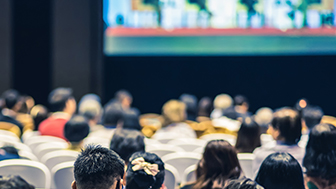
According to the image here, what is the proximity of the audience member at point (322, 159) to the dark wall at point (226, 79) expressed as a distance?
762cm

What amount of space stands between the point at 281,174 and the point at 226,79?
27.4ft

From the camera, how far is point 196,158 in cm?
323

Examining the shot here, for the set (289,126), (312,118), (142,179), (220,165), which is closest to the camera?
(142,179)

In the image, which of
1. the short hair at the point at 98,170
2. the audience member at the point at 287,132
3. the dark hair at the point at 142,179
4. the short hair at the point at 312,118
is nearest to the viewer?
the short hair at the point at 98,170

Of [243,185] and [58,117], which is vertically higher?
[243,185]

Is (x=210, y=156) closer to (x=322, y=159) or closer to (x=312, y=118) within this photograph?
(x=322, y=159)

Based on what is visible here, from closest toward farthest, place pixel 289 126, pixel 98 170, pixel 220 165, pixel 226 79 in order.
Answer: pixel 98 170 < pixel 220 165 < pixel 289 126 < pixel 226 79

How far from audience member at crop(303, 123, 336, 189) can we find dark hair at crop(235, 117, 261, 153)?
3.15 feet

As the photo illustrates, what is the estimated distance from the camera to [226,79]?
400 inches

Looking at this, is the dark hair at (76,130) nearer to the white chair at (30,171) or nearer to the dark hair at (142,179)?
the white chair at (30,171)

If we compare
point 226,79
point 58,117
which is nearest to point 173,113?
point 58,117

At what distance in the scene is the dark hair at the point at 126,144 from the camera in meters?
2.74

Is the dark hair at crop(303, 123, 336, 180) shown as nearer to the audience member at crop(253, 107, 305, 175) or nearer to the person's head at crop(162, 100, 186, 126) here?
the audience member at crop(253, 107, 305, 175)

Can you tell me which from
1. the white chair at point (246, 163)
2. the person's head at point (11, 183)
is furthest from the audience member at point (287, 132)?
the person's head at point (11, 183)
